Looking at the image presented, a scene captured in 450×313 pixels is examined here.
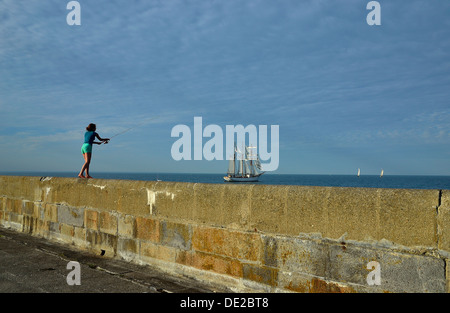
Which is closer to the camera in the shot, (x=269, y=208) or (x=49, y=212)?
(x=269, y=208)

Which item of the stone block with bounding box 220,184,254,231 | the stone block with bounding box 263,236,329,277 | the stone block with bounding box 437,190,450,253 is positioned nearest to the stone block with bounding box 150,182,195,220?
the stone block with bounding box 220,184,254,231

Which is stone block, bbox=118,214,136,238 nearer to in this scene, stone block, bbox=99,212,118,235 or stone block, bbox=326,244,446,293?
stone block, bbox=99,212,118,235

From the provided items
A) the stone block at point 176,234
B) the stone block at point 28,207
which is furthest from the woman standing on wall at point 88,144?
the stone block at point 176,234

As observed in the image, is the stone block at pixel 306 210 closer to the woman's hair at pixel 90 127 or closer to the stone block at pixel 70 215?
the stone block at pixel 70 215

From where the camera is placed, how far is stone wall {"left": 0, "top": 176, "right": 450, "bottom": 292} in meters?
2.96

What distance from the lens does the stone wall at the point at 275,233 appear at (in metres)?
2.96

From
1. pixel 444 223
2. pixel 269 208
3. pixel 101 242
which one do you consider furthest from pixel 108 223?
pixel 444 223

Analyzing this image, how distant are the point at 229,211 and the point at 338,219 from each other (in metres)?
1.26

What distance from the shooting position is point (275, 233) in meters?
3.78

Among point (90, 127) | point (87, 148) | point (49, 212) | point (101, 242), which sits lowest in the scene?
point (101, 242)

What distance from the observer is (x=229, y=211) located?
4.15 metres

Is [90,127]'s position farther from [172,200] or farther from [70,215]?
[172,200]
